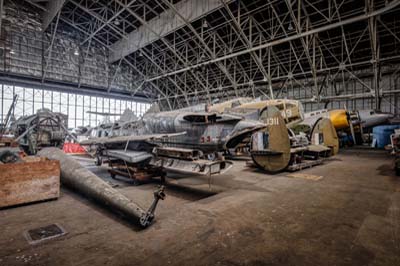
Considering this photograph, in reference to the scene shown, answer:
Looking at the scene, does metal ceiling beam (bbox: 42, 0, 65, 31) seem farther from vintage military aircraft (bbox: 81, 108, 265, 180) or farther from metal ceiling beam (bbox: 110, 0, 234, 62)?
vintage military aircraft (bbox: 81, 108, 265, 180)

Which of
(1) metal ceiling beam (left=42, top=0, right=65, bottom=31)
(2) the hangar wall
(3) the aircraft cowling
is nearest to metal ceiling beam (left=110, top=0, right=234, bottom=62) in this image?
(2) the hangar wall

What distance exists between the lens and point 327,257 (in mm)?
2373

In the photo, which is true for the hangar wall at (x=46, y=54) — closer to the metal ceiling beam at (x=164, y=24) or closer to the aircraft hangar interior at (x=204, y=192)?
the metal ceiling beam at (x=164, y=24)

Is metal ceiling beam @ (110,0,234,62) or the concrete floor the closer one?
the concrete floor

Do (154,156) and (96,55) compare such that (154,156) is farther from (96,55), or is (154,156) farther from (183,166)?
(96,55)

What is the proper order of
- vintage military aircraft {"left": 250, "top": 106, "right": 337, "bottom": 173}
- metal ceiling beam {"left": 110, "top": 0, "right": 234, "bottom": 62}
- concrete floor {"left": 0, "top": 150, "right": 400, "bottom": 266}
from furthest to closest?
metal ceiling beam {"left": 110, "top": 0, "right": 234, "bottom": 62}, vintage military aircraft {"left": 250, "top": 106, "right": 337, "bottom": 173}, concrete floor {"left": 0, "top": 150, "right": 400, "bottom": 266}

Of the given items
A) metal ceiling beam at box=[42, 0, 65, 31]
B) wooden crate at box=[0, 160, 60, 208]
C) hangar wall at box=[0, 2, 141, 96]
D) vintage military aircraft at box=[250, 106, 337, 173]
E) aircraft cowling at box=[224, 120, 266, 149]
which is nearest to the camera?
wooden crate at box=[0, 160, 60, 208]

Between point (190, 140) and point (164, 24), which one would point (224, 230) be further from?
point (164, 24)

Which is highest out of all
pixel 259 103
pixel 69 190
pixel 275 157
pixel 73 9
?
pixel 73 9

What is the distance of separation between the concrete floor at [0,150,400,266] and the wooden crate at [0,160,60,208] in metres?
0.19

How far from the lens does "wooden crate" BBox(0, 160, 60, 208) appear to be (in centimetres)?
380

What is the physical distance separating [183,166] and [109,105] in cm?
2887

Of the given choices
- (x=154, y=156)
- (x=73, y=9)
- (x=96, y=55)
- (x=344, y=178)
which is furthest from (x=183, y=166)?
(x=96, y=55)

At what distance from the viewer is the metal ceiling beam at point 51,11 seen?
1782cm
